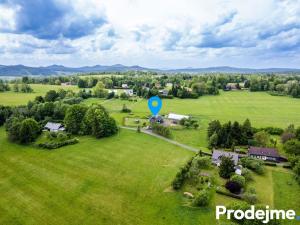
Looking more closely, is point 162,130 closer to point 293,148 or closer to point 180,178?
point 180,178

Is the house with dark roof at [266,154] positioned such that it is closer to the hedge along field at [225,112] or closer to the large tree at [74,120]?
the hedge along field at [225,112]

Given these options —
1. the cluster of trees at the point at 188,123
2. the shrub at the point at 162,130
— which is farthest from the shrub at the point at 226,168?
the cluster of trees at the point at 188,123

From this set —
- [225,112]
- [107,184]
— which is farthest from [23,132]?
[225,112]

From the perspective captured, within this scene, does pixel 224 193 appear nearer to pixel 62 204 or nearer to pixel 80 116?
pixel 62 204

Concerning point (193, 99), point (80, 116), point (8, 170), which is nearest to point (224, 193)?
point (8, 170)

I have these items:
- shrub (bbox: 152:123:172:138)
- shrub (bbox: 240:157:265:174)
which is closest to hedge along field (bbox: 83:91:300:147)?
shrub (bbox: 152:123:172:138)
